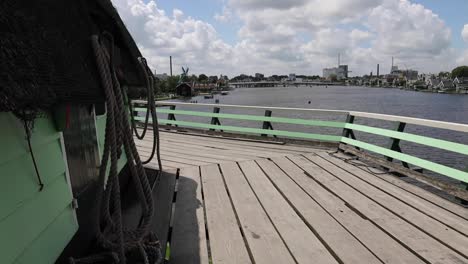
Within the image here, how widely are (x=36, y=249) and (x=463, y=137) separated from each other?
20.1m

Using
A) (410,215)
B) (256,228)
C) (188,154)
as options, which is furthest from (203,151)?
(410,215)

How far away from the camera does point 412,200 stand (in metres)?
3.16

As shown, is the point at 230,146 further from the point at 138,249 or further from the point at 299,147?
the point at 138,249

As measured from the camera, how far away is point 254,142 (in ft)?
20.7

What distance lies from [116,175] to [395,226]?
7.43ft

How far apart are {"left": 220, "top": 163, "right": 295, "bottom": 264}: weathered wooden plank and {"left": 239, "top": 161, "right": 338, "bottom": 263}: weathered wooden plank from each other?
0.06 meters

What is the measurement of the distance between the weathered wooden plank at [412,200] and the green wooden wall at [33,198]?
2.87m

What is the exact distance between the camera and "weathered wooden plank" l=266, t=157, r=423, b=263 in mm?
2207

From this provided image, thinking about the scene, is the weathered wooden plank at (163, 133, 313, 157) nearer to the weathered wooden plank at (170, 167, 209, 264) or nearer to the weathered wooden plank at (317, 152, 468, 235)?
the weathered wooden plank at (317, 152, 468, 235)

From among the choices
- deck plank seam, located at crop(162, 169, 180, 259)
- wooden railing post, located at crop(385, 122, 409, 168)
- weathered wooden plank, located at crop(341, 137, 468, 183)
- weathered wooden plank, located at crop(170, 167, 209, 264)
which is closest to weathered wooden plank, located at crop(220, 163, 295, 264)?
weathered wooden plank, located at crop(170, 167, 209, 264)

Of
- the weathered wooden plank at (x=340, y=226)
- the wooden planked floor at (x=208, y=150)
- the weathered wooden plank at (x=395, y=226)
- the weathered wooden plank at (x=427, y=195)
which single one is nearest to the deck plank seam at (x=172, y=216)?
the wooden planked floor at (x=208, y=150)

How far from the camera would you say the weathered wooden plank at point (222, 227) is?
7.34 ft

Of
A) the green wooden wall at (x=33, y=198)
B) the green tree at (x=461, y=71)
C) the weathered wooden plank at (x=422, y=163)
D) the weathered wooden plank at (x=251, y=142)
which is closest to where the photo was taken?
the green wooden wall at (x=33, y=198)

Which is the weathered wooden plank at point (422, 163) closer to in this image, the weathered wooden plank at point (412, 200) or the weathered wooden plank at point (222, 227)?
the weathered wooden plank at point (412, 200)
